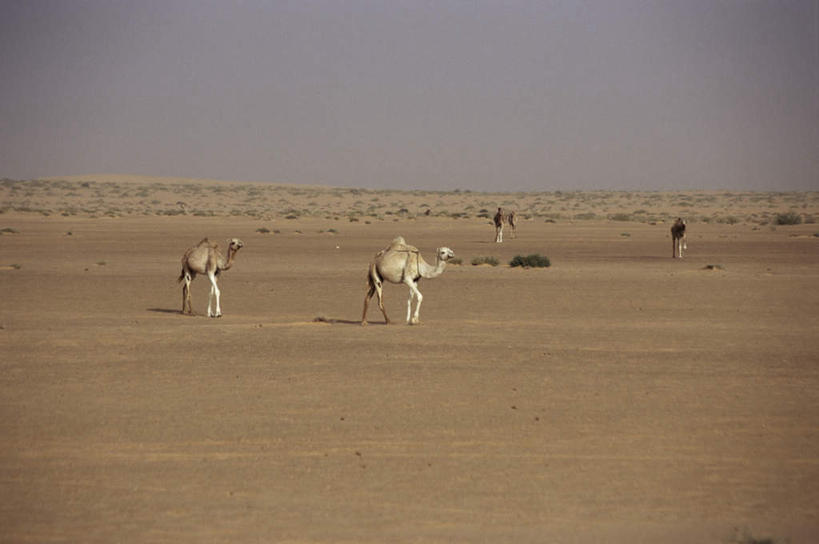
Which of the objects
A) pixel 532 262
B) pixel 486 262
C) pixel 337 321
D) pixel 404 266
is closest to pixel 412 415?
pixel 404 266

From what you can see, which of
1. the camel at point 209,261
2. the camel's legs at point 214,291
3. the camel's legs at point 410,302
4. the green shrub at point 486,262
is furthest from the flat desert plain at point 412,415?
the green shrub at point 486,262

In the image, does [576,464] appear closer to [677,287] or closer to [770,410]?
[770,410]

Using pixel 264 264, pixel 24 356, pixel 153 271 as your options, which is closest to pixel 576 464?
pixel 24 356

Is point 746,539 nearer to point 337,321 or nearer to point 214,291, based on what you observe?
point 337,321

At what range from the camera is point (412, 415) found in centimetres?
1077

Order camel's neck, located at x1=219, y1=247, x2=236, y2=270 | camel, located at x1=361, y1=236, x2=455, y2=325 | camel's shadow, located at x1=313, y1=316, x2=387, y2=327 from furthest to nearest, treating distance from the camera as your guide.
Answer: camel's neck, located at x1=219, y1=247, x2=236, y2=270, camel's shadow, located at x1=313, y1=316, x2=387, y2=327, camel, located at x1=361, y1=236, x2=455, y2=325

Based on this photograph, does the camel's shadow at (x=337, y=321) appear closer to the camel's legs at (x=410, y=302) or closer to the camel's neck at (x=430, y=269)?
the camel's legs at (x=410, y=302)

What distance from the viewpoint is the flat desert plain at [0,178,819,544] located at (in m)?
7.61

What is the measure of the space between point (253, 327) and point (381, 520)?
9.88 meters

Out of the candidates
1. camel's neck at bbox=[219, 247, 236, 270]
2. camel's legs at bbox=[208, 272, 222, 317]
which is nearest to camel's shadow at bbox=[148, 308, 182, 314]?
camel's legs at bbox=[208, 272, 222, 317]

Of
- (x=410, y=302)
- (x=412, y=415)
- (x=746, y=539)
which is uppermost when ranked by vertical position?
(x=410, y=302)

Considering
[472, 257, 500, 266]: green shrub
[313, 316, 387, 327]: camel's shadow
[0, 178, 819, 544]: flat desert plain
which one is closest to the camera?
[0, 178, 819, 544]: flat desert plain

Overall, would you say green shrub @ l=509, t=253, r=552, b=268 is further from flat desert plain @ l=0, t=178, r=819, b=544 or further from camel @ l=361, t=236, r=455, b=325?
camel @ l=361, t=236, r=455, b=325

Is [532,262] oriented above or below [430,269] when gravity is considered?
below
